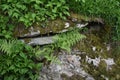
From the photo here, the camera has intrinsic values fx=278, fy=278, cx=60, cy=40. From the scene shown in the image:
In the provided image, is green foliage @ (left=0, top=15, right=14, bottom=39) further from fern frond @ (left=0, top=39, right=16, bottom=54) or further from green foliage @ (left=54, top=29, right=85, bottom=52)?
green foliage @ (left=54, top=29, right=85, bottom=52)

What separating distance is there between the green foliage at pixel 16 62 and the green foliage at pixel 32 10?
0.59 metres

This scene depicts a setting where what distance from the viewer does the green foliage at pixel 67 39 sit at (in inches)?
256

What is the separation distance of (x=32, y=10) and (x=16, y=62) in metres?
1.32

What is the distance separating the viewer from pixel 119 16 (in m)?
7.03

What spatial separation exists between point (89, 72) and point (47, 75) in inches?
39.8

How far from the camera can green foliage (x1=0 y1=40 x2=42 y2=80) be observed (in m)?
6.29

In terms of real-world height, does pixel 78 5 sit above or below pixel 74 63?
above

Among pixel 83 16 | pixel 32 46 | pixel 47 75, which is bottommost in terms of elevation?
pixel 47 75

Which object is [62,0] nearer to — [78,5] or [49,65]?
[78,5]

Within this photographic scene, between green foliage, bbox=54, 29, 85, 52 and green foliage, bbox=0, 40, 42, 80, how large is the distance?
646 mm

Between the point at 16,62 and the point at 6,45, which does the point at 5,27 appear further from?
the point at 16,62

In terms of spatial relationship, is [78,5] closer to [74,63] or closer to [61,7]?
[61,7]

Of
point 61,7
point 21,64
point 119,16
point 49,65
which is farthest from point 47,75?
point 119,16

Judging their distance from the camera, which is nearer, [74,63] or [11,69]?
[11,69]
